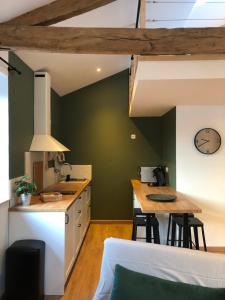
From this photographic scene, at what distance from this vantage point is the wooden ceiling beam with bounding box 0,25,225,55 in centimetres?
260

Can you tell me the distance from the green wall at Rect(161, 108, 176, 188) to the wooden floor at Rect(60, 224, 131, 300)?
56.5 inches

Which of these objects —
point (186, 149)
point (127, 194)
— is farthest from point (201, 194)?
point (127, 194)

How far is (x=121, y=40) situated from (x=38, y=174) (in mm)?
2396

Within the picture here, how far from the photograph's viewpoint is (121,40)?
2627 millimetres

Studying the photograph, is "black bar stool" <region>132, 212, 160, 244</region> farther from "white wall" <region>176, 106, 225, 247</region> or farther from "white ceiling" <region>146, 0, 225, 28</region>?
"white ceiling" <region>146, 0, 225, 28</region>

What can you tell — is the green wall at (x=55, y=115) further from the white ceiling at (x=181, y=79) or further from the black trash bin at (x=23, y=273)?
the black trash bin at (x=23, y=273)

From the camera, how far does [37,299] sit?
268cm

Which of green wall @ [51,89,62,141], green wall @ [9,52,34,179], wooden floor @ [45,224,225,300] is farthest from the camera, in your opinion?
green wall @ [51,89,62,141]

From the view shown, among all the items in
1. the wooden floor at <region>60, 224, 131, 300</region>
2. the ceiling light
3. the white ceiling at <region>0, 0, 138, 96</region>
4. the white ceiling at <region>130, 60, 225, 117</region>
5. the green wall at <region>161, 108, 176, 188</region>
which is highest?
the ceiling light

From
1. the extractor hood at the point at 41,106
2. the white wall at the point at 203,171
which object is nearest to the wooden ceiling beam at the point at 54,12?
the extractor hood at the point at 41,106

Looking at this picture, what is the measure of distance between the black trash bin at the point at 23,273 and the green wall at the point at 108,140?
3.35 m

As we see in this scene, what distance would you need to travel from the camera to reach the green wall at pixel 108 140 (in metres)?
6.05

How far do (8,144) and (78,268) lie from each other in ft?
6.06

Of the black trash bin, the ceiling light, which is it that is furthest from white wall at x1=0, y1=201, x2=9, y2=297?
the ceiling light
